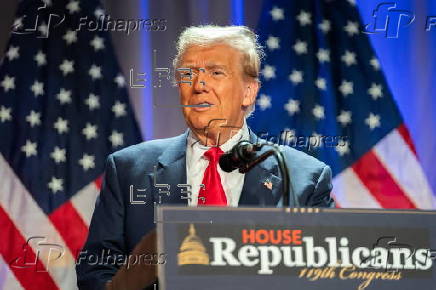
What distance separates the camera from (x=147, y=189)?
269 cm

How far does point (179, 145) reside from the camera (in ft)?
8.98

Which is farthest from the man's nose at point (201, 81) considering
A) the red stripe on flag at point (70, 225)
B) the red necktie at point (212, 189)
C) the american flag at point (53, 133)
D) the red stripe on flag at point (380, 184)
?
the red stripe on flag at point (380, 184)

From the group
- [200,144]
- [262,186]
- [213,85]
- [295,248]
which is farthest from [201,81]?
[295,248]

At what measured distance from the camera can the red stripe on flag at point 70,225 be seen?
10.3 ft

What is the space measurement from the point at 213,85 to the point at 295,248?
4.51 feet

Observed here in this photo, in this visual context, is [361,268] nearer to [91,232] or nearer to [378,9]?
[91,232]

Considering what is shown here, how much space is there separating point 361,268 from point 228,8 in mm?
2002

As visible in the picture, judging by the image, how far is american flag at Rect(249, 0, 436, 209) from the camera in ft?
10.9

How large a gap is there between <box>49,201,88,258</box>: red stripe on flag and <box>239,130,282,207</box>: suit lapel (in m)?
0.87

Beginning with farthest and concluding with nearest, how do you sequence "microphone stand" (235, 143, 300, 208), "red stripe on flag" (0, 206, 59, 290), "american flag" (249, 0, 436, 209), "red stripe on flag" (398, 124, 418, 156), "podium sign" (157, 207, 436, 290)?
"red stripe on flag" (398, 124, 418, 156) → "american flag" (249, 0, 436, 209) → "red stripe on flag" (0, 206, 59, 290) → "microphone stand" (235, 143, 300, 208) → "podium sign" (157, 207, 436, 290)

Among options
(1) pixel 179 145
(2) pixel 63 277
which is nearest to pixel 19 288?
(2) pixel 63 277

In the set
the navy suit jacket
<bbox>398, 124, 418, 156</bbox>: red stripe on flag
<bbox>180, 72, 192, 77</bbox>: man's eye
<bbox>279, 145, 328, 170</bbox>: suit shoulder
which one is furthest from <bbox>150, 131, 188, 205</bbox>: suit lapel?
<bbox>398, 124, 418, 156</bbox>: red stripe on flag

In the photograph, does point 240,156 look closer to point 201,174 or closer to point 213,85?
point 201,174

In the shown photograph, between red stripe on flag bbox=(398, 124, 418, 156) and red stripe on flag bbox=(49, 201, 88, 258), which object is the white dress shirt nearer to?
red stripe on flag bbox=(49, 201, 88, 258)
